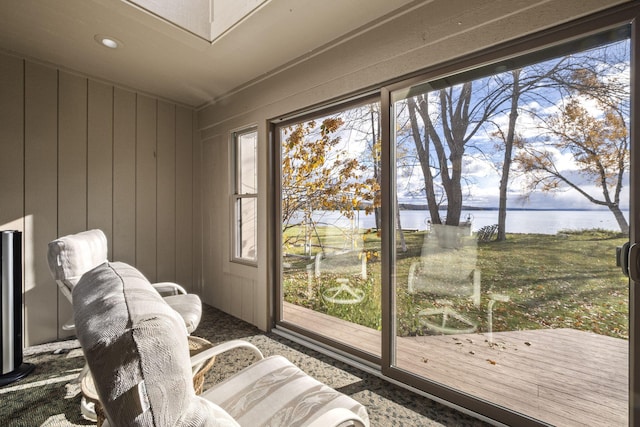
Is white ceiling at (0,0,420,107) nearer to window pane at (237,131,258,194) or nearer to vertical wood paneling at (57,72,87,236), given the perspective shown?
vertical wood paneling at (57,72,87,236)

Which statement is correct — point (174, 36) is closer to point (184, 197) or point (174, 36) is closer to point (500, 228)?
point (184, 197)

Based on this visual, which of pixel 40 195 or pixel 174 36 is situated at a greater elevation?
pixel 174 36

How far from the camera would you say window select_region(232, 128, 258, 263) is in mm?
3357

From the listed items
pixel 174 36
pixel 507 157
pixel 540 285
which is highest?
pixel 174 36

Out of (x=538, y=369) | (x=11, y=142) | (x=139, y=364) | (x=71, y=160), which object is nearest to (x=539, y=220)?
(x=538, y=369)

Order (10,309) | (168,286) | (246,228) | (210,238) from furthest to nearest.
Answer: (210,238), (246,228), (168,286), (10,309)

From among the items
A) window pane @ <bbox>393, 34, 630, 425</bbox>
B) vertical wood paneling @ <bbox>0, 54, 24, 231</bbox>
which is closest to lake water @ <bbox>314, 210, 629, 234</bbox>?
window pane @ <bbox>393, 34, 630, 425</bbox>

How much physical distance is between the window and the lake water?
5.92ft

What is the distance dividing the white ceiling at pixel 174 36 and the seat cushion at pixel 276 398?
7.29ft

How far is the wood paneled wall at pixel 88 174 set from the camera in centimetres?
271

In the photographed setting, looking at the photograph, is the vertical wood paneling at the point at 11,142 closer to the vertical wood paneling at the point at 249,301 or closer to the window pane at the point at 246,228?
the window pane at the point at 246,228

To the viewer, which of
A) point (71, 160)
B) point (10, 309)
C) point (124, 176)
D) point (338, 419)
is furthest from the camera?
point (124, 176)

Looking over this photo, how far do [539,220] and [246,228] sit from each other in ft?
9.01

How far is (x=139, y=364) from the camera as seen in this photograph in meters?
0.64
